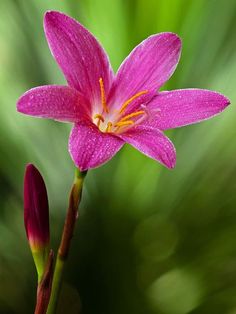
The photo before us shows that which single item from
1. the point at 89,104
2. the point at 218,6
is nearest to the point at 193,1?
the point at 218,6

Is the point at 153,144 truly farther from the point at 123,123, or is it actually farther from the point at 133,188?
the point at 133,188

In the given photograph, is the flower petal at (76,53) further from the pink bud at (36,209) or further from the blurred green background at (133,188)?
the blurred green background at (133,188)

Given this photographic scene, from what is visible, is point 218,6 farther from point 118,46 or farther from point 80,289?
point 80,289


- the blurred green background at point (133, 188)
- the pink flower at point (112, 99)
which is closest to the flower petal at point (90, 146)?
the pink flower at point (112, 99)

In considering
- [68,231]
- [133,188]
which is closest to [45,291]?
[68,231]

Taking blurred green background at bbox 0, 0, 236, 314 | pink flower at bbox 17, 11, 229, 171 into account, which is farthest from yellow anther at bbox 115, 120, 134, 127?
blurred green background at bbox 0, 0, 236, 314
